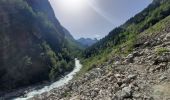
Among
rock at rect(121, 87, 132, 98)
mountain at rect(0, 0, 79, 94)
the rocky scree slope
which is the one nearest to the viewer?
the rocky scree slope

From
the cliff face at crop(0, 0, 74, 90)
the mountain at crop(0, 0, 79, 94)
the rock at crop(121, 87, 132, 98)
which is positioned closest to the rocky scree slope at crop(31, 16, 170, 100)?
the rock at crop(121, 87, 132, 98)

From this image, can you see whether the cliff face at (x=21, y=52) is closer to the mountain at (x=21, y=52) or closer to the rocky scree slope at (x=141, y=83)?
the mountain at (x=21, y=52)

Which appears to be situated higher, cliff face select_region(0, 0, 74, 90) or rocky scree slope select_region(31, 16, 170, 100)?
cliff face select_region(0, 0, 74, 90)

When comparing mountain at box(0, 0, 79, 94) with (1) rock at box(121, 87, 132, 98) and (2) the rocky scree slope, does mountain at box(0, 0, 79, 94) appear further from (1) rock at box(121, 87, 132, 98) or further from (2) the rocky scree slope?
(1) rock at box(121, 87, 132, 98)

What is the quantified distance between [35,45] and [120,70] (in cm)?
12847

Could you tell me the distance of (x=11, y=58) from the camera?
450 feet

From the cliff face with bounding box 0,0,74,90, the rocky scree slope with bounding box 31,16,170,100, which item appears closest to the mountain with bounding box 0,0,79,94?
the cliff face with bounding box 0,0,74,90

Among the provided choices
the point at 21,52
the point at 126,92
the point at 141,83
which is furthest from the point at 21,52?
the point at 126,92

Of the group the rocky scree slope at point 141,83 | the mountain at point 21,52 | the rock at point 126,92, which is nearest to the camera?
the rocky scree slope at point 141,83

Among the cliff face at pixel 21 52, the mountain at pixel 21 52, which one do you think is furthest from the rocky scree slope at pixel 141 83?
the cliff face at pixel 21 52

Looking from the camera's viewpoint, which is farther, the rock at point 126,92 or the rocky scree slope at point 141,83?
the rock at point 126,92

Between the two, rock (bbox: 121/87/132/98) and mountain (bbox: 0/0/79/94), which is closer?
rock (bbox: 121/87/132/98)

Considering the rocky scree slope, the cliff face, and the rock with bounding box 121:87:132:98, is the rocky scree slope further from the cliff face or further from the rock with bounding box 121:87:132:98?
the cliff face

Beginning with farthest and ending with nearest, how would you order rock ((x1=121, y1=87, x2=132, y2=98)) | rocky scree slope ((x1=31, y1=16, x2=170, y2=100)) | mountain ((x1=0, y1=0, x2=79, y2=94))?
mountain ((x1=0, y1=0, x2=79, y2=94))
rock ((x1=121, y1=87, x2=132, y2=98))
rocky scree slope ((x1=31, y1=16, x2=170, y2=100))
